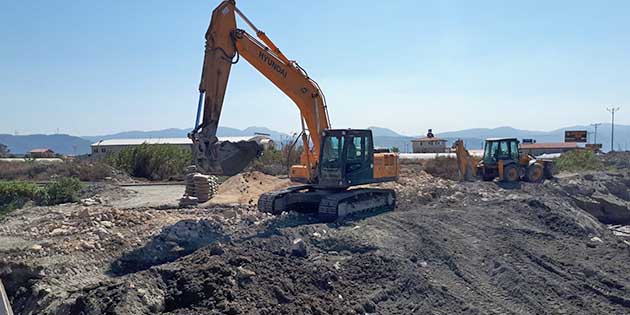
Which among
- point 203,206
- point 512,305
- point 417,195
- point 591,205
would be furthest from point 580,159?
point 512,305

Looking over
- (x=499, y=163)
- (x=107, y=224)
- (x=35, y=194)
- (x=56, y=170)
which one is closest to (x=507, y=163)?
(x=499, y=163)

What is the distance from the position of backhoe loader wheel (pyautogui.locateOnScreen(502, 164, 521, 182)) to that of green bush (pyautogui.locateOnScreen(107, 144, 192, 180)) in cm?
1577

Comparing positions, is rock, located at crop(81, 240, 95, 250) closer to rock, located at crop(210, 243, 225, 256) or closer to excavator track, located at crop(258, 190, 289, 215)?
rock, located at crop(210, 243, 225, 256)

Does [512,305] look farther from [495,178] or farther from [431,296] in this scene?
[495,178]

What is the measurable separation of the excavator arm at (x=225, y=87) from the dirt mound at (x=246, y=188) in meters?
4.65

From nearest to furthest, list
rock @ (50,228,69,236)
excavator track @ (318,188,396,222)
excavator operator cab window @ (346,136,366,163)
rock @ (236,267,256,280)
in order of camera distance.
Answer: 1. rock @ (236,267,256,280)
2. rock @ (50,228,69,236)
3. excavator track @ (318,188,396,222)
4. excavator operator cab window @ (346,136,366,163)

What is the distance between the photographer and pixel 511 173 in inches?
931

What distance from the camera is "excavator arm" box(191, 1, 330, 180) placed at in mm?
12148

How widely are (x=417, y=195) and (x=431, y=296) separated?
10374 millimetres

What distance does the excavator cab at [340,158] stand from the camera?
1385 cm

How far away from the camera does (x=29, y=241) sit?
10.9 metres

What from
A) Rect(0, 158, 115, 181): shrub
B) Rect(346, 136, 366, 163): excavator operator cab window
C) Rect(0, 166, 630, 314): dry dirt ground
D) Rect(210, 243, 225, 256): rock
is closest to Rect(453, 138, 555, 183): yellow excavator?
Rect(0, 166, 630, 314): dry dirt ground

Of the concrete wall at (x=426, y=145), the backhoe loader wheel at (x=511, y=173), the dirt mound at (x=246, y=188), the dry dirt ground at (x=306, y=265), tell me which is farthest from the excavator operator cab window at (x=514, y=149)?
the concrete wall at (x=426, y=145)

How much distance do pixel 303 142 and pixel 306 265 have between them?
17.2 ft
